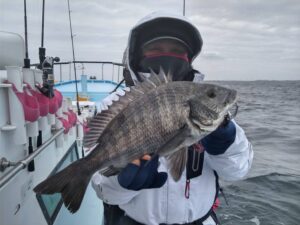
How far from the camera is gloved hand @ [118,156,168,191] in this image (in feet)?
7.26

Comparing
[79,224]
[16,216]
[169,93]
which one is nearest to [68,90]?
[79,224]

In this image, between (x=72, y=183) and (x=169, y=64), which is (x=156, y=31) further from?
(x=72, y=183)

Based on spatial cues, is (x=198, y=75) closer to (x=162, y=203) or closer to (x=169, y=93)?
(x=169, y=93)

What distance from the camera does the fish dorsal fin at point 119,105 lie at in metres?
2.05

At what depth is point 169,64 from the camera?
2658 millimetres

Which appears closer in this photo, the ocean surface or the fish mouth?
the fish mouth

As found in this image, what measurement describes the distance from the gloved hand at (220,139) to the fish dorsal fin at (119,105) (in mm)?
529

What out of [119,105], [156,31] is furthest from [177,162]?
[156,31]

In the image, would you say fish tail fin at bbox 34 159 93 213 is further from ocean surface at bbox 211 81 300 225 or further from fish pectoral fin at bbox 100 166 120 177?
ocean surface at bbox 211 81 300 225

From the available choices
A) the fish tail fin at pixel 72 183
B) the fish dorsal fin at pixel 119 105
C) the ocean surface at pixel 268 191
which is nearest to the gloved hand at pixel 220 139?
the fish dorsal fin at pixel 119 105

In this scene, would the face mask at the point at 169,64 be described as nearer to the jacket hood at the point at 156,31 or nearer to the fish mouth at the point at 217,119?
the jacket hood at the point at 156,31

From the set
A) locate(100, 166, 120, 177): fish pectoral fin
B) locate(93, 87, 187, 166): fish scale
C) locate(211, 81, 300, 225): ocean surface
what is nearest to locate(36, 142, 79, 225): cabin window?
locate(100, 166, 120, 177): fish pectoral fin

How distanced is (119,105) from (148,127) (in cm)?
27

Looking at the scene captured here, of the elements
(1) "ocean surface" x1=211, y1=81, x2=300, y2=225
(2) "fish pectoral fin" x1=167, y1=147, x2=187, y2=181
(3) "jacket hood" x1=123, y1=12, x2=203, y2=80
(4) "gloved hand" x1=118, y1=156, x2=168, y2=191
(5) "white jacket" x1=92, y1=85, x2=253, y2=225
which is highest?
(3) "jacket hood" x1=123, y1=12, x2=203, y2=80
